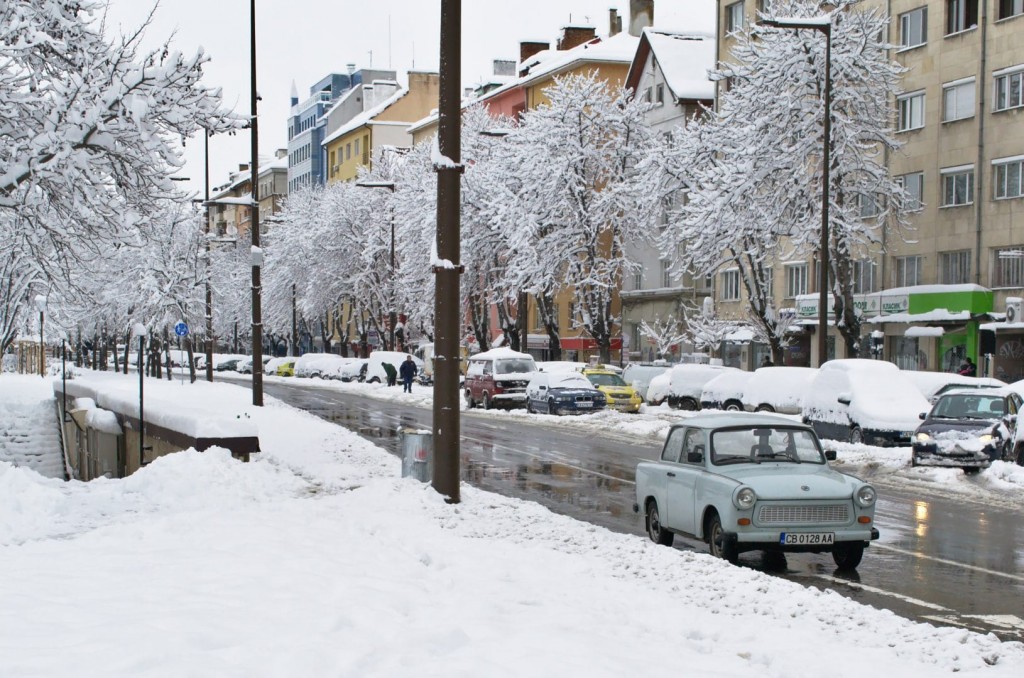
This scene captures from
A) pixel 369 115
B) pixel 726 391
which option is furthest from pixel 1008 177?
pixel 369 115

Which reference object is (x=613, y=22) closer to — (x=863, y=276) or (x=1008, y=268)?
(x=863, y=276)

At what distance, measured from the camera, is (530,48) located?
9712cm

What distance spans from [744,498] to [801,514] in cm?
59

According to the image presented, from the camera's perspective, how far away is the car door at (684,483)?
42.9 feet

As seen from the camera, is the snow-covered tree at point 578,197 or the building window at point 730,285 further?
the building window at point 730,285

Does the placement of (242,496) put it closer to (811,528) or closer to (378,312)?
(811,528)

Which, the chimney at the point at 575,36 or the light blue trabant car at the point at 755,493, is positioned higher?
the chimney at the point at 575,36

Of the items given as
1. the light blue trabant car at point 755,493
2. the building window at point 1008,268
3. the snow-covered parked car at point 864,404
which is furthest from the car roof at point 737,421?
the building window at point 1008,268

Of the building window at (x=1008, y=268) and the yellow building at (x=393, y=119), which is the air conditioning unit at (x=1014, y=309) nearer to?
the building window at (x=1008, y=268)

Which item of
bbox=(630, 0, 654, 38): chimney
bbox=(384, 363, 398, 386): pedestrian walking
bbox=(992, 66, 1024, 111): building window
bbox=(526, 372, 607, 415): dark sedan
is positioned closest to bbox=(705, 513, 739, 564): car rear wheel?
bbox=(526, 372, 607, 415): dark sedan

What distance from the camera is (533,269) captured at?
58.0 m

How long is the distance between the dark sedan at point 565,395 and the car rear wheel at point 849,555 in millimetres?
27423

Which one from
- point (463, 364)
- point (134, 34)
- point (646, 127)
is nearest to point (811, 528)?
point (134, 34)

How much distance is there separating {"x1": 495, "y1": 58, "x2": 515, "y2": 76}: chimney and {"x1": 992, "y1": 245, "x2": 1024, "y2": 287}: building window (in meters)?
70.4
